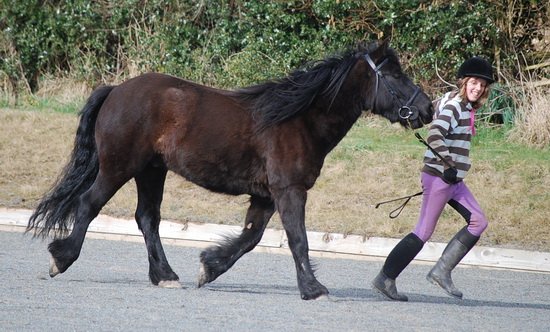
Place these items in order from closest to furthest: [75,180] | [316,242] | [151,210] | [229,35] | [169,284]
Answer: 1. [169,284]
2. [151,210]
3. [75,180]
4. [316,242]
5. [229,35]

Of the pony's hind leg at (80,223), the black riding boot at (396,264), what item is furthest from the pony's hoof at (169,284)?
the black riding boot at (396,264)

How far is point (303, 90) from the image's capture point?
792 cm

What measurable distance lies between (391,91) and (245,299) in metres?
1.96

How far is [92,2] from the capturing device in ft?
58.8

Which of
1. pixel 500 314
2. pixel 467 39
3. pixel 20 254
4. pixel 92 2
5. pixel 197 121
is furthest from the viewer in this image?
pixel 92 2

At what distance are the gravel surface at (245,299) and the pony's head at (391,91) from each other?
57.0 inches

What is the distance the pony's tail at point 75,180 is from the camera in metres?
8.41

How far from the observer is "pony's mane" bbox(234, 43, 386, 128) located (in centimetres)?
788

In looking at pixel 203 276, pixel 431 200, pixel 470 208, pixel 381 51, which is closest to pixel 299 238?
pixel 203 276

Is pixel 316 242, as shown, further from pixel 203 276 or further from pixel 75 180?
pixel 75 180

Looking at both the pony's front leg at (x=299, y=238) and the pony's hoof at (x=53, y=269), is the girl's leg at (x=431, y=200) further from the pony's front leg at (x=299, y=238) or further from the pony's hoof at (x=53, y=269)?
the pony's hoof at (x=53, y=269)

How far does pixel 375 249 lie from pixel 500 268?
1.31m

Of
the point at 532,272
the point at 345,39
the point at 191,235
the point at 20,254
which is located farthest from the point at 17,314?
the point at 345,39

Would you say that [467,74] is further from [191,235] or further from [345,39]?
[345,39]
